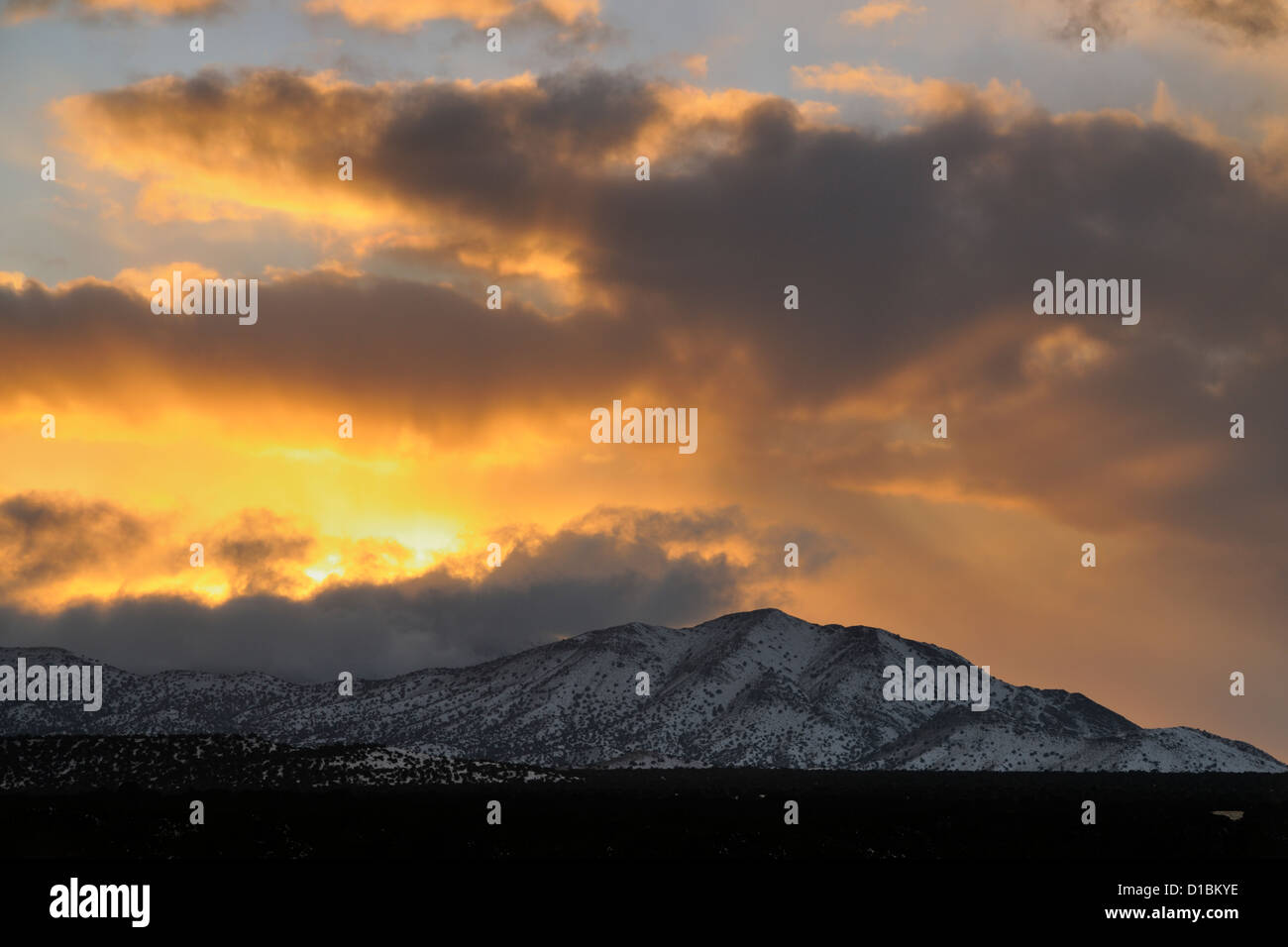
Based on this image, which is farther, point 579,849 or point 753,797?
point 753,797

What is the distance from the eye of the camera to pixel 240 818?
286 ft

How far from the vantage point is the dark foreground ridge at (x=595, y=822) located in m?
76.4

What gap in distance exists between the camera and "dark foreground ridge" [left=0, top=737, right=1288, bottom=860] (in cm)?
7644

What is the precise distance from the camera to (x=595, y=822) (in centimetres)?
8656
